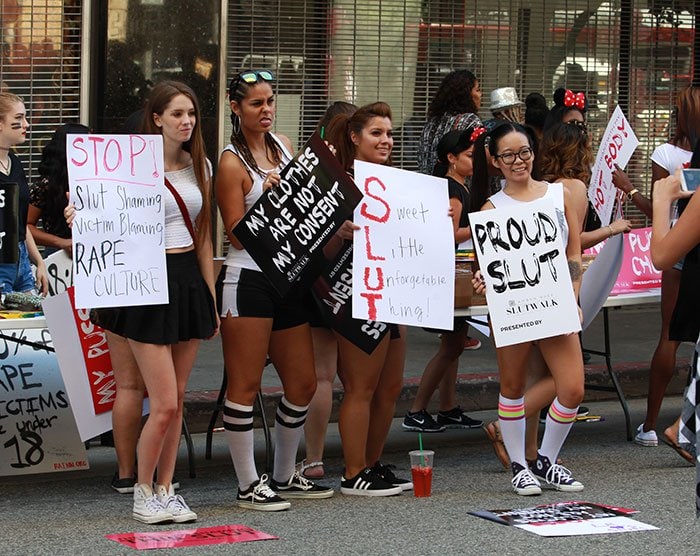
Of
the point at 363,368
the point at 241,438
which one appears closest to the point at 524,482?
the point at 363,368

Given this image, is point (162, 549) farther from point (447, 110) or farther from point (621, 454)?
point (447, 110)

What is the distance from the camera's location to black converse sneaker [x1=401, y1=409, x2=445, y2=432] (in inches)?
373

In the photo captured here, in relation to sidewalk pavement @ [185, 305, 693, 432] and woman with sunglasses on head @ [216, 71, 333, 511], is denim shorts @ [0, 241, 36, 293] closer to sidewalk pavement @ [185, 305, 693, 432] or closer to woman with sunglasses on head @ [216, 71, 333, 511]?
woman with sunglasses on head @ [216, 71, 333, 511]

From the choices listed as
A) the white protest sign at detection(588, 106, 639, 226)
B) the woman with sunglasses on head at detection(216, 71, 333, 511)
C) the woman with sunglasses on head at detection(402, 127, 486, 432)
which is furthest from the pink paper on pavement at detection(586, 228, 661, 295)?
the woman with sunglasses on head at detection(216, 71, 333, 511)

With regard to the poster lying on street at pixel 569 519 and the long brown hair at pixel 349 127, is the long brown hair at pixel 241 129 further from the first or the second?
the poster lying on street at pixel 569 519

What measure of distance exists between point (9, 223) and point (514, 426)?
107 inches

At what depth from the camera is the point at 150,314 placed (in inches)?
270

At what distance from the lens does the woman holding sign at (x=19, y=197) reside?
7730 mm

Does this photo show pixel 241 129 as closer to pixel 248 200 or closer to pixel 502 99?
pixel 248 200

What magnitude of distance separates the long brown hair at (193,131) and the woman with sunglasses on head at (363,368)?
28.0 inches

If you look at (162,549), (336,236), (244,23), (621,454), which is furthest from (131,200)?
(244,23)

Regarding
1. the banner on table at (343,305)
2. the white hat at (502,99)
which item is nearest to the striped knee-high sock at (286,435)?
the banner on table at (343,305)

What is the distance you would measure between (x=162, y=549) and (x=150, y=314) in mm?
1083

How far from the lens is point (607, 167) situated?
919 cm
